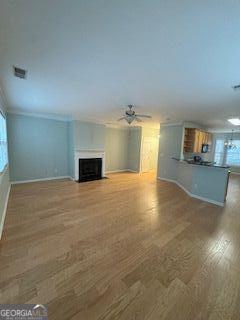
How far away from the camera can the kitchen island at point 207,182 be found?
411cm

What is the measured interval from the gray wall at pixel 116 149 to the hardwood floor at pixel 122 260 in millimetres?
4276

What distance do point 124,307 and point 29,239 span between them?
1.81 metres

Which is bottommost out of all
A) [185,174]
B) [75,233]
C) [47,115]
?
[75,233]

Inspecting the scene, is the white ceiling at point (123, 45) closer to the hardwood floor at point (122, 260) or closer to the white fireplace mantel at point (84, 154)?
the hardwood floor at point (122, 260)

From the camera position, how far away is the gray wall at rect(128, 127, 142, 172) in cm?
816

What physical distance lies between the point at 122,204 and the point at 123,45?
11.0 feet

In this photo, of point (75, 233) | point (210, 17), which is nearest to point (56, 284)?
point (75, 233)

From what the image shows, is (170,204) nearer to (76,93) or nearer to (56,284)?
(56,284)

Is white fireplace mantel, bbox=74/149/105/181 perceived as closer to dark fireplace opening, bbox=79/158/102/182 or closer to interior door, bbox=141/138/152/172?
dark fireplace opening, bbox=79/158/102/182

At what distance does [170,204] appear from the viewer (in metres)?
4.02

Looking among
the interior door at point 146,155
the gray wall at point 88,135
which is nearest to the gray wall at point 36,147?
the gray wall at point 88,135

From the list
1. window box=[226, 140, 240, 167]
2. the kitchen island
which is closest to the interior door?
the kitchen island

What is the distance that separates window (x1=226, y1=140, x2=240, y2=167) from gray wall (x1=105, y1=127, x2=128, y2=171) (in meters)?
5.92

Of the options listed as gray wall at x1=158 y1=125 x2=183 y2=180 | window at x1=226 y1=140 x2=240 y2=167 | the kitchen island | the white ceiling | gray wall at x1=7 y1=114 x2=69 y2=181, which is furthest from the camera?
window at x1=226 y1=140 x2=240 y2=167
